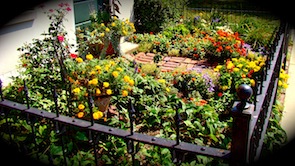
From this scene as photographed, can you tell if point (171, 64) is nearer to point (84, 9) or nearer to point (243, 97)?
point (84, 9)

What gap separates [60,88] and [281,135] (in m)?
2.71

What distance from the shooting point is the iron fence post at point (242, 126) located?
160cm

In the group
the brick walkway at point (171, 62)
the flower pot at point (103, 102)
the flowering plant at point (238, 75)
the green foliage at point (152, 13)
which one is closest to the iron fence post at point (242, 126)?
the flower pot at point (103, 102)

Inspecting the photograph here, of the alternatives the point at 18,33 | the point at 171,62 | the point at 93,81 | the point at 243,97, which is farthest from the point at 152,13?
the point at 243,97

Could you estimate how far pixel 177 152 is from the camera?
187cm

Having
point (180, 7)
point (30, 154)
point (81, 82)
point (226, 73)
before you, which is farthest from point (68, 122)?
point (180, 7)

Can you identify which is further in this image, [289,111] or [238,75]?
[238,75]

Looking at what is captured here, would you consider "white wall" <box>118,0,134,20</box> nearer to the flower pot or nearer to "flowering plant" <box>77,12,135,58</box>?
"flowering plant" <box>77,12,135,58</box>

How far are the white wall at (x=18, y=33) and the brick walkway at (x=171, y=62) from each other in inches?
76.8

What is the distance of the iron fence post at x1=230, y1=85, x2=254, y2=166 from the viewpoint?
1600 mm

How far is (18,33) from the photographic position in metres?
4.87

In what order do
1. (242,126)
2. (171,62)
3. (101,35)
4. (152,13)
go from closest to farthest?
(242,126) < (101,35) < (171,62) < (152,13)

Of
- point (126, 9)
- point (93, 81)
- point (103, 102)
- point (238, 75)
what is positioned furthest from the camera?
point (126, 9)

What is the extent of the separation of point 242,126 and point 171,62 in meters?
4.79
